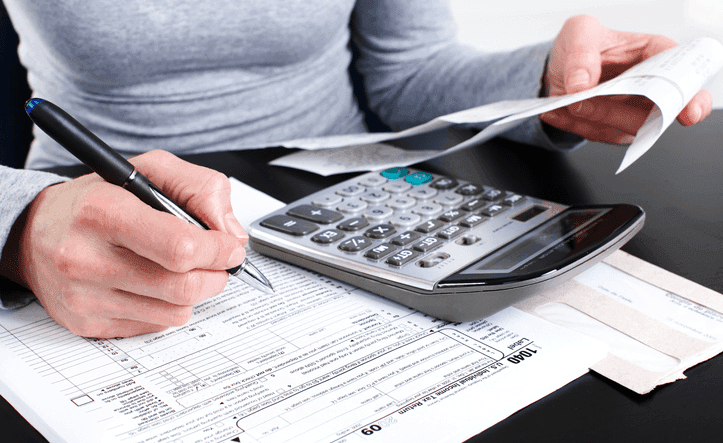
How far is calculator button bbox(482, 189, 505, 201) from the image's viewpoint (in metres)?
0.48

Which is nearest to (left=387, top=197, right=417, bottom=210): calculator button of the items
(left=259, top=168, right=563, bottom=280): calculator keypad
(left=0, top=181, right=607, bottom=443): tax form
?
(left=259, top=168, right=563, bottom=280): calculator keypad

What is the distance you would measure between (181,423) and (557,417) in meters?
0.18

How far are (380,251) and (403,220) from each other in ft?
0.18

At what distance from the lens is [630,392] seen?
30cm

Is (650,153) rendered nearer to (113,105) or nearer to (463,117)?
(463,117)

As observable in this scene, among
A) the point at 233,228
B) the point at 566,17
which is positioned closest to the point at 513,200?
the point at 233,228

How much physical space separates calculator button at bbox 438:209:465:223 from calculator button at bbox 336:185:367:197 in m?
0.08

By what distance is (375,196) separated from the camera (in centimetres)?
49

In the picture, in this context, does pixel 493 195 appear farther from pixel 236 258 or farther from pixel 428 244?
pixel 236 258

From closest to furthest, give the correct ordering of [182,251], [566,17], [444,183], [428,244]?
[182,251] → [428,244] → [444,183] → [566,17]

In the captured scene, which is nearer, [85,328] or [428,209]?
[85,328]

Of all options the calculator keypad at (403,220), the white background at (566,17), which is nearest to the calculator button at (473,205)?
the calculator keypad at (403,220)

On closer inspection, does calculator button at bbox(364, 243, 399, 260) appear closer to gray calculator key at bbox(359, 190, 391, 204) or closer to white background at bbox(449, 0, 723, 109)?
gray calculator key at bbox(359, 190, 391, 204)

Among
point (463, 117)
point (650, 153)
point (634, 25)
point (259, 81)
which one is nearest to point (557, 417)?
point (463, 117)
